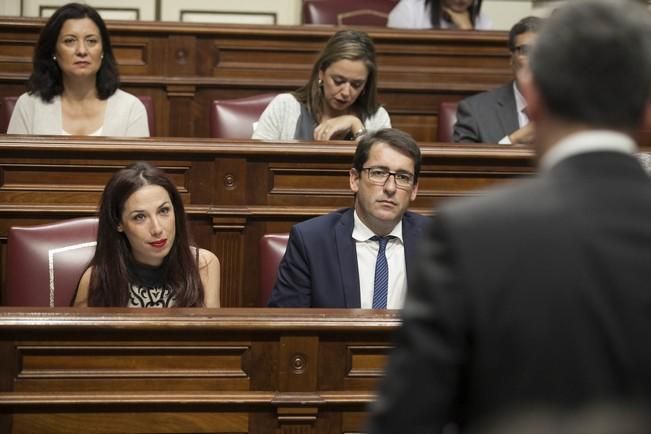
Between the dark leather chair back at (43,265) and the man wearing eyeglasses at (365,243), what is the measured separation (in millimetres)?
426

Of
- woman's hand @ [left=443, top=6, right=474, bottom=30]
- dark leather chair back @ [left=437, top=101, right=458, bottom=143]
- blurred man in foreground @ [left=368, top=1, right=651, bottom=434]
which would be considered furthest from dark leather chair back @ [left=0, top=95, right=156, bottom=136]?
blurred man in foreground @ [left=368, top=1, right=651, bottom=434]

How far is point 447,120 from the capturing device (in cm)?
368

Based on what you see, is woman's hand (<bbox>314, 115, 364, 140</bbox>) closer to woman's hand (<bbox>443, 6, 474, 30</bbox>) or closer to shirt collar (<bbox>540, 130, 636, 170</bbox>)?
woman's hand (<bbox>443, 6, 474, 30</bbox>)

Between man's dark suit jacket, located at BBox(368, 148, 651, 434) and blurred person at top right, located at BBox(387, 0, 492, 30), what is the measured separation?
337 centimetres

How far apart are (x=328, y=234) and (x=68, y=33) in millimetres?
1238

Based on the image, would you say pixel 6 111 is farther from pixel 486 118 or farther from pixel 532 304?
pixel 532 304

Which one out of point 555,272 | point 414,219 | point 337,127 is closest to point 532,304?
point 555,272

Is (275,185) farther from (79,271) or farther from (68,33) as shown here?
(68,33)

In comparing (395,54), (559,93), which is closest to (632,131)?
(559,93)

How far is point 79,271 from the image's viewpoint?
258 cm

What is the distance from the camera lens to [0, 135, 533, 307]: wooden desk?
2.88 meters

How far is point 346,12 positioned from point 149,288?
238 cm

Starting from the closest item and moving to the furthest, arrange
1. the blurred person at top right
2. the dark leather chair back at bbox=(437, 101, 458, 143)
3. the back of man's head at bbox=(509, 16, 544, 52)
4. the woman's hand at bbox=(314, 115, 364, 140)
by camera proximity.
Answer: the woman's hand at bbox=(314, 115, 364, 140)
the back of man's head at bbox=(509, 16, 544, 52)
the dark leather chair back at bbox=(437, 101, 458, 143)
the blurred person at top right

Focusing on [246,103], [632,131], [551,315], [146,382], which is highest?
[246,103]
